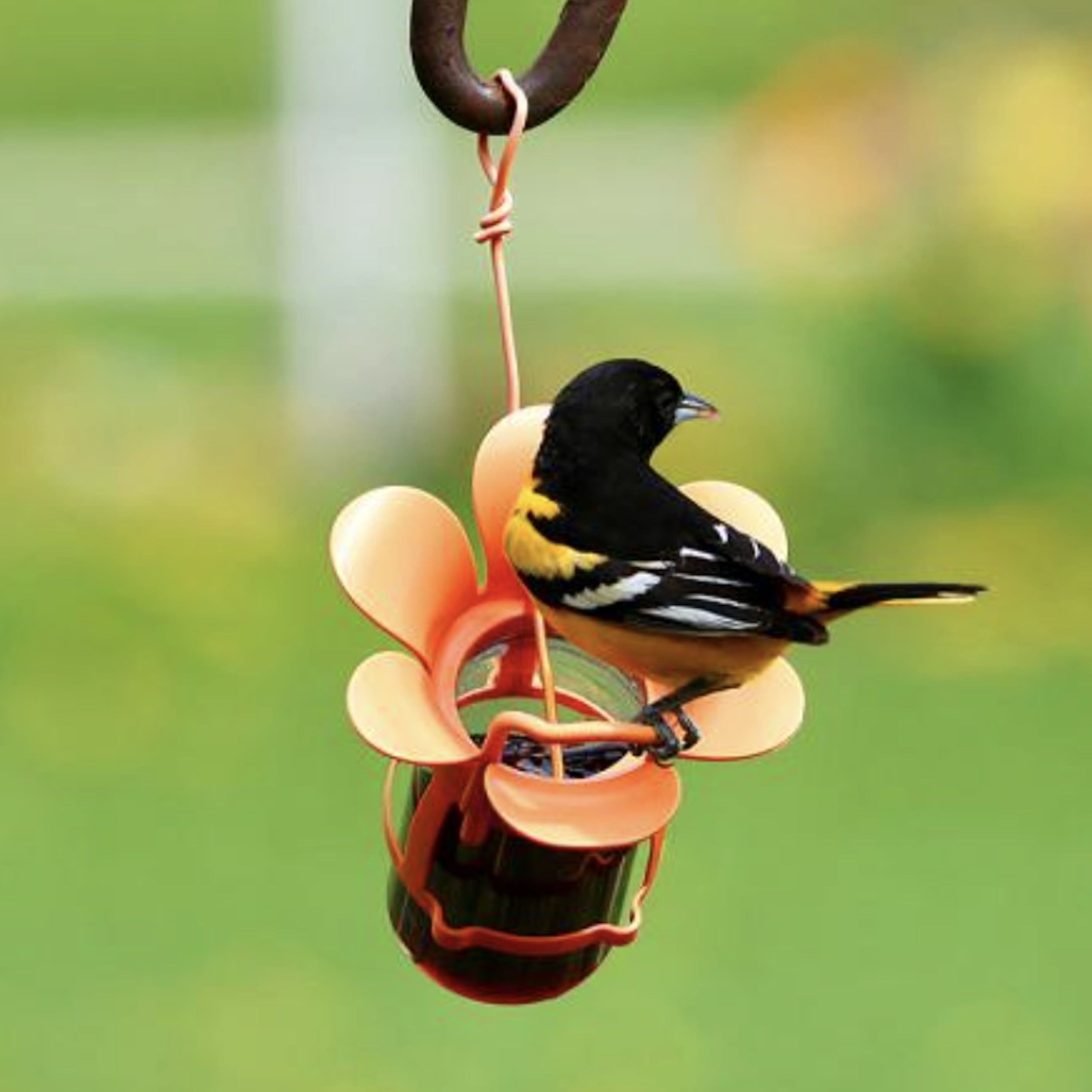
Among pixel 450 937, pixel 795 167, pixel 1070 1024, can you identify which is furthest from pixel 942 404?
pixel 450 937

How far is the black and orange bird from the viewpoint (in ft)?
7.48

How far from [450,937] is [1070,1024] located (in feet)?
6.63

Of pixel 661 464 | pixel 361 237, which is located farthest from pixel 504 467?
pixel 361 237

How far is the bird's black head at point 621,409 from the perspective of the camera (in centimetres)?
240

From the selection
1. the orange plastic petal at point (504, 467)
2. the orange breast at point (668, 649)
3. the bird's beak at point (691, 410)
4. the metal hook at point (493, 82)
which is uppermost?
the metal hook at point (493, 82)

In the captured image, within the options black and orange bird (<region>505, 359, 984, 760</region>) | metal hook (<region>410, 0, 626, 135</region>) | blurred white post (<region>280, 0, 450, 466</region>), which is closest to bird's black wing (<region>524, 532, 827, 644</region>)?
black and orange bird (<region>505, 359, 984, 760</region>)

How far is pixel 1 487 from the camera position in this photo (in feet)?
20.8

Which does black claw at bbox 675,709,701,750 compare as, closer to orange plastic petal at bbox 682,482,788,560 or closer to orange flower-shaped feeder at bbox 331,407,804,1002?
orange flower-shaped feeder at bbox 331,407,804,1002

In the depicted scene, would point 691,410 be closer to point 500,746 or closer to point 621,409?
point 621,409

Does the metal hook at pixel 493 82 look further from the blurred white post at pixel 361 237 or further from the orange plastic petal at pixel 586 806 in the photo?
the blurred white post at pixel 361 237

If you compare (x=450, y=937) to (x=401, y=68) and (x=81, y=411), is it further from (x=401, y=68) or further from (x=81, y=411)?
(x=401, y=68)

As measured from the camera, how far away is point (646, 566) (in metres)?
2.32

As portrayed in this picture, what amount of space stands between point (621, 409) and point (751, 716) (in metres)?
0.27

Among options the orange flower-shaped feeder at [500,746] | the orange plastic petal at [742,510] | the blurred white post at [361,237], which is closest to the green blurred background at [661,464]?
the blurred white post at [361,237]
